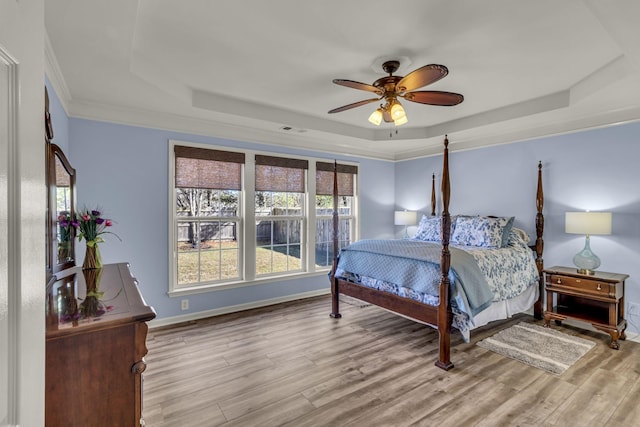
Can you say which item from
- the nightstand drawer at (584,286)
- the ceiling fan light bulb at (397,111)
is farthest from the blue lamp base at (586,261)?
the ceiling fan light bulb at (397,111)

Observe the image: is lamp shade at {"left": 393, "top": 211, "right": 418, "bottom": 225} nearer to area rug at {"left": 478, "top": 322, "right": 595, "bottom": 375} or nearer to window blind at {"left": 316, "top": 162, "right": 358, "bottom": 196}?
window blind at {"left": 316, "top": 162, "right": 358, "bottom": 196}

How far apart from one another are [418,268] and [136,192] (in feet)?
10.0

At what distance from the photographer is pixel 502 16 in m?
2.02

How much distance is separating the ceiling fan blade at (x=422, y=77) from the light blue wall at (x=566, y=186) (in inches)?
103

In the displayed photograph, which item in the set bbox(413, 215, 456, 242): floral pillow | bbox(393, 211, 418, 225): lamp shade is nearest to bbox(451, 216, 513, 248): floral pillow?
bbox(413, 215, 456, 242): floral pillow

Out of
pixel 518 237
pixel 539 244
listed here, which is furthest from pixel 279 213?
pixel 539 244

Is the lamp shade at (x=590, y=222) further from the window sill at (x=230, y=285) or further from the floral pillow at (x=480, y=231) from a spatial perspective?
the window sill at (x=230, y=285)

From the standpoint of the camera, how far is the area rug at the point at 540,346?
2863 millimetres

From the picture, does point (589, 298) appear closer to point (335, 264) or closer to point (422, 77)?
point (335, 264)

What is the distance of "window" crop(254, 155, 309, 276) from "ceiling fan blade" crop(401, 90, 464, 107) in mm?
2334

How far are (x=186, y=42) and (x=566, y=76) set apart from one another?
3186 millimetres

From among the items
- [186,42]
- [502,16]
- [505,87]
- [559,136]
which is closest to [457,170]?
[559,136]

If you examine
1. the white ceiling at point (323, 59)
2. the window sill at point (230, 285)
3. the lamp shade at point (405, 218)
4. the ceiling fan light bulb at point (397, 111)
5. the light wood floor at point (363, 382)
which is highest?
the white ceiling at point (323, 59)

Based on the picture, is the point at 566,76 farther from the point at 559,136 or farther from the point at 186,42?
the point at 186,42
